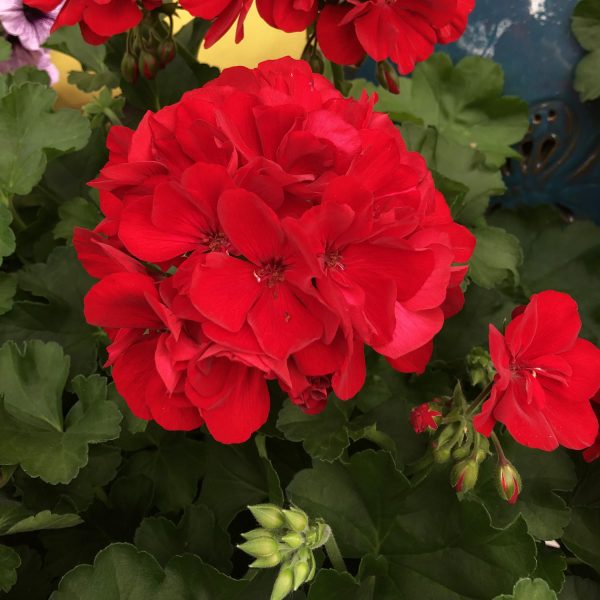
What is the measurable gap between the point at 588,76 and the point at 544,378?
698mm

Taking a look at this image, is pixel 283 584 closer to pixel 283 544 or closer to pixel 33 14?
pixel 283 544

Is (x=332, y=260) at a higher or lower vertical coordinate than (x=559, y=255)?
higher

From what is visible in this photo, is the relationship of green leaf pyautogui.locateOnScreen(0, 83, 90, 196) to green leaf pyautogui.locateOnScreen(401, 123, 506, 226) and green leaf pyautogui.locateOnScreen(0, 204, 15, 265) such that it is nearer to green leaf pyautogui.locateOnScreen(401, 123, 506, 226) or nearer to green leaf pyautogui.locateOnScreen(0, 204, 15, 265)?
green leaf pyautogui.locateOnScreen(0, 204, 15, 265)

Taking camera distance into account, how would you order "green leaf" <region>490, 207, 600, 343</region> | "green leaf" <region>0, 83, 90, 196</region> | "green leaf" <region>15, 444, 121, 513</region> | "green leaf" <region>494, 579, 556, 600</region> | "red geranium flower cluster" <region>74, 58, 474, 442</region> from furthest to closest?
"green leaf" <region>490, 207, 600, 343</region>
"green leaf" <region>0, 83, 90, 196</region>
"green leaf" <region>15, 444, 121, 513</region>
"green leaf" <region>494, 579, 556, 600</region>
"red geranium flower cluster" <region>74, 58, 474, 442</region>

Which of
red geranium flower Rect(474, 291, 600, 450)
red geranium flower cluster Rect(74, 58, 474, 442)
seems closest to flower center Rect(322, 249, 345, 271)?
red geranium flower cluster Rect(74, 58, 474, 442)

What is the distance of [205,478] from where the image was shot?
91 centimetres

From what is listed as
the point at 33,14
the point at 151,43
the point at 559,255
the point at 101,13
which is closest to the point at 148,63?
the point at 151,43

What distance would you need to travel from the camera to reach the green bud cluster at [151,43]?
2.84 ft

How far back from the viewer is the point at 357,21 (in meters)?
0.71

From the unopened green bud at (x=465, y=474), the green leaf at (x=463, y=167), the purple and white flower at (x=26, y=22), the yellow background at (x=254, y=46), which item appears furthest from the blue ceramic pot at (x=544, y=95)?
the unopened green bud at (x=465, y=474)

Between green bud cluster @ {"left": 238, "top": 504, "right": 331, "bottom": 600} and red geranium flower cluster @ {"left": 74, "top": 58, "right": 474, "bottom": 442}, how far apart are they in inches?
2.8

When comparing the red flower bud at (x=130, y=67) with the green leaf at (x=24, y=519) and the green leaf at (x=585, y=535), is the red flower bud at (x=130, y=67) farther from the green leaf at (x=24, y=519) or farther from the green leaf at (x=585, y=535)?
the green leaf at (x=585, y=535)

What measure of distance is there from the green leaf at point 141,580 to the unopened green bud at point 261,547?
0.59 ft

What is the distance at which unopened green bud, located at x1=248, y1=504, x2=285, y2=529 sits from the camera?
0.57m
